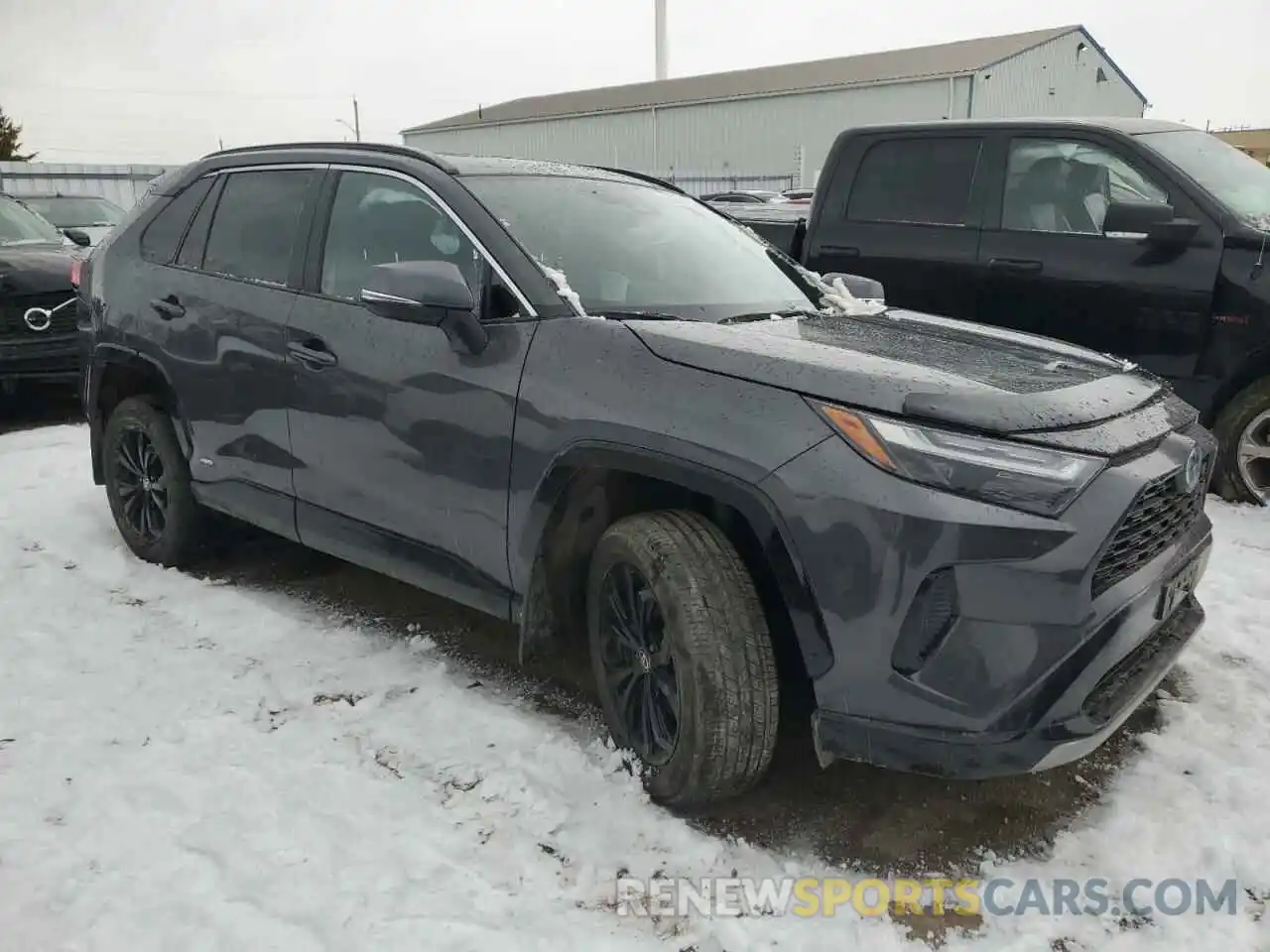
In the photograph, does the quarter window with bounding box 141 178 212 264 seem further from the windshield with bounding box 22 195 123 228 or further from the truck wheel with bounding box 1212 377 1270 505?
the windshield with bounding box 22 195 123 228

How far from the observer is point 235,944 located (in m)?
2.16

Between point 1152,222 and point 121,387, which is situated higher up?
point 1152,222

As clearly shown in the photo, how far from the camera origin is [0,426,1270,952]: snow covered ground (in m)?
2.23

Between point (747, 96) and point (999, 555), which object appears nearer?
point (999, 555)

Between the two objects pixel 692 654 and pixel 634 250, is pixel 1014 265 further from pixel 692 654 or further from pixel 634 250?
pixel 692 654

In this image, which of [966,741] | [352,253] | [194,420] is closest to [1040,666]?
[966,741]

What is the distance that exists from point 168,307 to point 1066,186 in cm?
456

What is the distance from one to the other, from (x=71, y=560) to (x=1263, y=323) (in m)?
5.71

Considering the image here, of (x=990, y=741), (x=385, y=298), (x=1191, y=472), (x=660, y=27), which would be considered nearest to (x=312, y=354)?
(x=385, y=298)

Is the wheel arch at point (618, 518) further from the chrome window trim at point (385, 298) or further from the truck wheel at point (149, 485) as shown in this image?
the truck wheel at point (149, 485)

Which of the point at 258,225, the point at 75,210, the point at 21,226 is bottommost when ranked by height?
the point at 258,225

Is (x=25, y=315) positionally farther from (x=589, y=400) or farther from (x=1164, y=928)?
(x=1164, y=928)

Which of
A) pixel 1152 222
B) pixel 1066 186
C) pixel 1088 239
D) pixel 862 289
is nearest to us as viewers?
pixel 862 289

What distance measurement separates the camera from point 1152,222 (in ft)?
16.1
